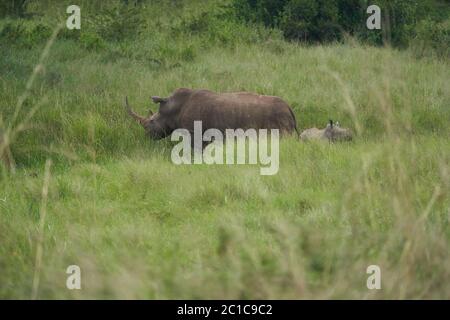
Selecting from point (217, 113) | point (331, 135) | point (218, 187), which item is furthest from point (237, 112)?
point (218, 187)

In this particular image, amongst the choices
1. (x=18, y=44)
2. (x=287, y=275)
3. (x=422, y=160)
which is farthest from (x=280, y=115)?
(x=18, y=44)

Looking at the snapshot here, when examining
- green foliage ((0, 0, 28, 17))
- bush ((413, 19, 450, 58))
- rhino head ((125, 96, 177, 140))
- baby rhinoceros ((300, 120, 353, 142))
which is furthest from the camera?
green foliage ((0, 0, 28, 17))

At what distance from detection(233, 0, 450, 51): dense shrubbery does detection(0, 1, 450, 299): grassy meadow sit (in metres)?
1.46

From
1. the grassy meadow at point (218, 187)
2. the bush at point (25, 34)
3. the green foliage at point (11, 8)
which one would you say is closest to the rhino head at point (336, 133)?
the grassy meadow at point (218, 187)

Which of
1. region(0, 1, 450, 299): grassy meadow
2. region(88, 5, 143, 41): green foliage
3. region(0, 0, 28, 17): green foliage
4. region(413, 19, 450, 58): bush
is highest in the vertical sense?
region(0, 0, 28, 17): green foliage

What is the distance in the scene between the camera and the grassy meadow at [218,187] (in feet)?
11.7

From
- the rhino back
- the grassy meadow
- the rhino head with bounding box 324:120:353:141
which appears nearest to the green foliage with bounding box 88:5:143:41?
the grassy meadow

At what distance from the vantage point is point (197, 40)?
13.6 metres

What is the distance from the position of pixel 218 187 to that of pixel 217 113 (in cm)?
299

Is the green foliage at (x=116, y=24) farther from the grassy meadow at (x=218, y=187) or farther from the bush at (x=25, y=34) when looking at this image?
the bush at (x=25, y=34)

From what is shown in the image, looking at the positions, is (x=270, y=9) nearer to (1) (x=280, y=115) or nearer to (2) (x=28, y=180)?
(1) (x=280, y=115)

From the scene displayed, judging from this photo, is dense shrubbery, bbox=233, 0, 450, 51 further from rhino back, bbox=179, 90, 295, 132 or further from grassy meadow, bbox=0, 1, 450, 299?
rhino back, bbox=179, 90, 295, 132

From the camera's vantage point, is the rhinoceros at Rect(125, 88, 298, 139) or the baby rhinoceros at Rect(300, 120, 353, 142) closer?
the baby rhinoceros at Rect(300, 120, 353, 142)

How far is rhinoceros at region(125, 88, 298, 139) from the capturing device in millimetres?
8648
